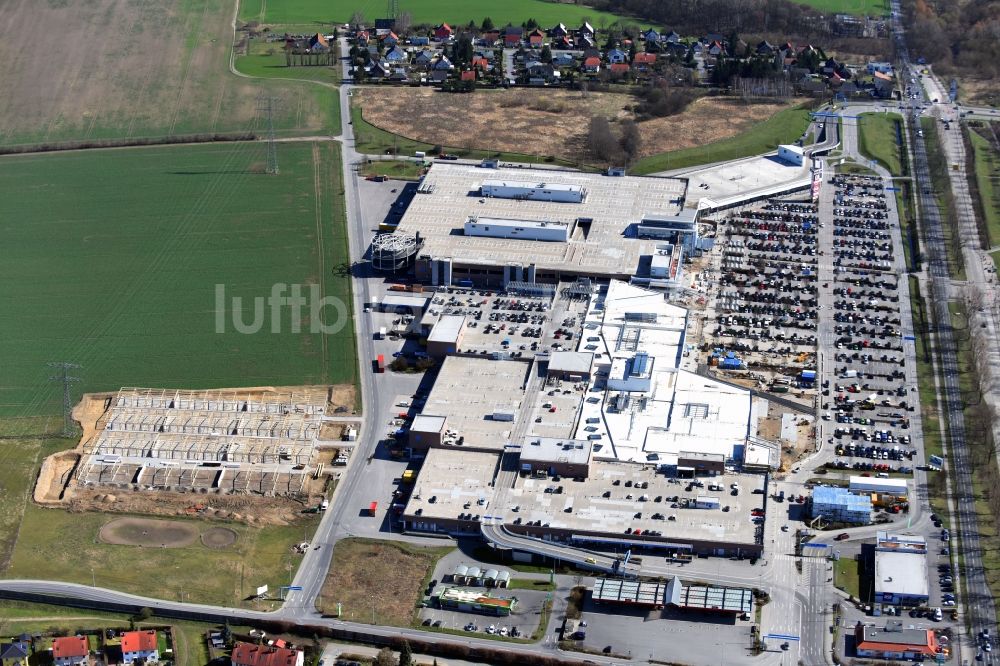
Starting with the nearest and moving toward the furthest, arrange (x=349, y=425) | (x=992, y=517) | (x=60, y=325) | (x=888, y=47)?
(x=992, y=517) < (x=349, y=425) < (x=60, y=325) < (x=888, y=47)

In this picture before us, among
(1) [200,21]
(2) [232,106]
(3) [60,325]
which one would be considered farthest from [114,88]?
(3) [60,325]

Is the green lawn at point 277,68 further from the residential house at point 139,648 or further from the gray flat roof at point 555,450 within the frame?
the residential house at point 139,648

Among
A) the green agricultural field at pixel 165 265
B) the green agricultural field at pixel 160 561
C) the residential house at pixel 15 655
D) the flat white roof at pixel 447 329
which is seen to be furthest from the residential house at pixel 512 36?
the residential house at pixel 15 655

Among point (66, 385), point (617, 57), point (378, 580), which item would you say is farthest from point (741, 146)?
point (378, 580)

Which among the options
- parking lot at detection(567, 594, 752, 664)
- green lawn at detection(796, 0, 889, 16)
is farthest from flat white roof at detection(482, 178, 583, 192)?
green lawn at detection(796, 0, 889, 16)

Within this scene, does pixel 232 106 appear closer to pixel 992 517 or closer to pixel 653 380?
pixel 653 380

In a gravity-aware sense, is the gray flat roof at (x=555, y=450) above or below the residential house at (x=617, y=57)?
above

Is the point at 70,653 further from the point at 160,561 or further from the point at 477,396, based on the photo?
the point at 477,396
